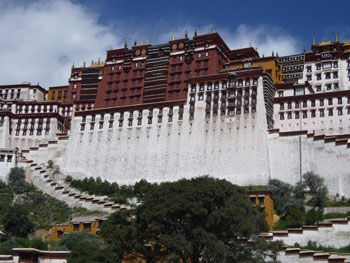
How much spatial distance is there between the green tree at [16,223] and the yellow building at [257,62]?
119ft

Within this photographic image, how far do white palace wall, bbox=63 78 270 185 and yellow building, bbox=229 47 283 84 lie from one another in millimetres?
8461

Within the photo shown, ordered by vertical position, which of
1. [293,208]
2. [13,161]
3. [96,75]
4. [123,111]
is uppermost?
[96,75]

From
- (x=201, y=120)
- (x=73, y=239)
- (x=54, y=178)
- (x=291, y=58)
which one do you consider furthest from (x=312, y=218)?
(x=291, y=58)

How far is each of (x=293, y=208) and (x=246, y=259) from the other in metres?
19.5

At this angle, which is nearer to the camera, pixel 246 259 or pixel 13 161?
pixel 246 259

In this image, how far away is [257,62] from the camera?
8250 cm

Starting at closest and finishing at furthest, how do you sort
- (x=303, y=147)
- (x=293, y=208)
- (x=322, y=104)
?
(x=293, y=208)
(x=303, y=147)
(x=322, y=104)

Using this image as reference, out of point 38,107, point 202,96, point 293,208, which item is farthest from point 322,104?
point 38,107

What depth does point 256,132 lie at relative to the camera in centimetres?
7025

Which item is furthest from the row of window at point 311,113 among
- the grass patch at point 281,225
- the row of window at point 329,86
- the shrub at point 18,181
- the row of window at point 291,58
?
the shrub at point 18,181

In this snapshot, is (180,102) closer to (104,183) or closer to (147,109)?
(147,109)

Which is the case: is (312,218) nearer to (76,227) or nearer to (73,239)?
(73,239)

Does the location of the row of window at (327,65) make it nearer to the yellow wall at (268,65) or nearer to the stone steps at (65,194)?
the yellow wall at (268,65)

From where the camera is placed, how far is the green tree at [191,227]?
3750 cm
